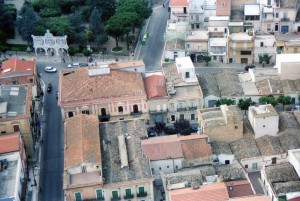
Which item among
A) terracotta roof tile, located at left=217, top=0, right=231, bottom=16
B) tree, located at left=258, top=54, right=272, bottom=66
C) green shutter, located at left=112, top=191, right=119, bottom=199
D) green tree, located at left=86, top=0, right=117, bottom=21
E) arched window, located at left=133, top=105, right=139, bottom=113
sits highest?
green tree, located at left=86, top=0, right=117, bottom=21

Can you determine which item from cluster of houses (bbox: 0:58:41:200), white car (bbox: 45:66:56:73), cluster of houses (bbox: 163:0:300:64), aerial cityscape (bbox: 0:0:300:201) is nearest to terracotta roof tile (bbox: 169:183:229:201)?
aerial cityscape (bbox: 0:0:300:201)

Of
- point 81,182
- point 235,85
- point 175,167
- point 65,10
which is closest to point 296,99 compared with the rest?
point 235,85

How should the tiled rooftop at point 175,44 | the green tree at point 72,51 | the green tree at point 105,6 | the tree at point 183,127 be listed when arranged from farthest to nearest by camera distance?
the green tree at point 105,6
the green tree at point 72,51
the tiled rooftop at point 175,44
the tree at point 183,127

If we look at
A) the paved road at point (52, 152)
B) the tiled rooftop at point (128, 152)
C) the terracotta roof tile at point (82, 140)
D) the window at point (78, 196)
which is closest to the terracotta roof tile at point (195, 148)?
the tiled rooftop at point (128, 152)

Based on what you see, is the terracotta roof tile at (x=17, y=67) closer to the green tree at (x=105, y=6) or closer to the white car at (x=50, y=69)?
the white car at (x=50, y=69)

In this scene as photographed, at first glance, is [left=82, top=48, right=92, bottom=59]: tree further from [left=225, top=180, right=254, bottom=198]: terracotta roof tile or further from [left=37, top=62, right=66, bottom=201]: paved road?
[left=225, top=180, right=254, bottom=198]: terracotta roof tile

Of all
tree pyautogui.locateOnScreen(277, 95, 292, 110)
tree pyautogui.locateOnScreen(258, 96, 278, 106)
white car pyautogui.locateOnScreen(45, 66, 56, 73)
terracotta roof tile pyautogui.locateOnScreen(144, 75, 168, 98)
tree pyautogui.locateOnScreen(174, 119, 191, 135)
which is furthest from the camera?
white car pyautogui.locateOnScreen(45, 66, 56, 73)
